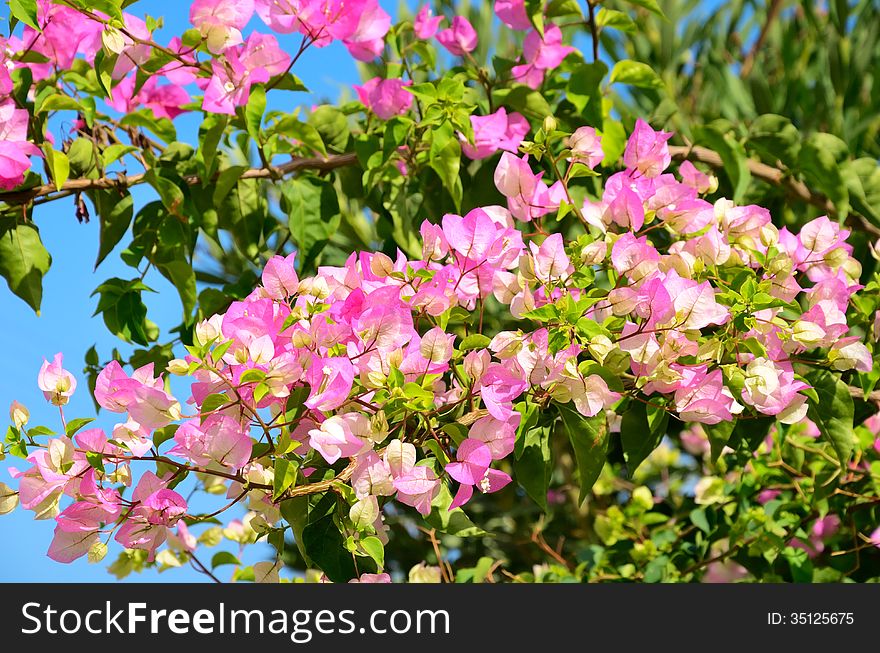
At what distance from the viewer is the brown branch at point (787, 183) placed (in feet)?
3.33

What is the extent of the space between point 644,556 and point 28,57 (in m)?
0.98

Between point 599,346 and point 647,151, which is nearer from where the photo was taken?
point 599,346

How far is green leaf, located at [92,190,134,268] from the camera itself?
0.89m

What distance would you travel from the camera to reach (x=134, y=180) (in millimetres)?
914

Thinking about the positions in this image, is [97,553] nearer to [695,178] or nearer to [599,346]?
[599,346]

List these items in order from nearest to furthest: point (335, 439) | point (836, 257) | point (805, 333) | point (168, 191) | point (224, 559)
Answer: point (335, 439)
point (805, 333)
point (836, 257)
point (168, 191)
point (224, 559)

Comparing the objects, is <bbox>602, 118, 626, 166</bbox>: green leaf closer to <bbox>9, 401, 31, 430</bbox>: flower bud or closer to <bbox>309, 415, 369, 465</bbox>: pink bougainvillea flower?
<bbox>309, 415, 369, 465</bbox>: pink bougainvillea flower

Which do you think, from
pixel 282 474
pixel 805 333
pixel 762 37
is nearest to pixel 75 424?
pixel 282 474

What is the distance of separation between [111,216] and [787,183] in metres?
0.74

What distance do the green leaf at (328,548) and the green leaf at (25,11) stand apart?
47cm

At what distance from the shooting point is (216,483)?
1108mm

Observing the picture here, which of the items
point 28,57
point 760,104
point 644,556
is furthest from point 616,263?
point 760,104

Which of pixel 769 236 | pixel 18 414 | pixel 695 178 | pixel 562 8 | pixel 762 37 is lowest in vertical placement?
pixel 18 414
